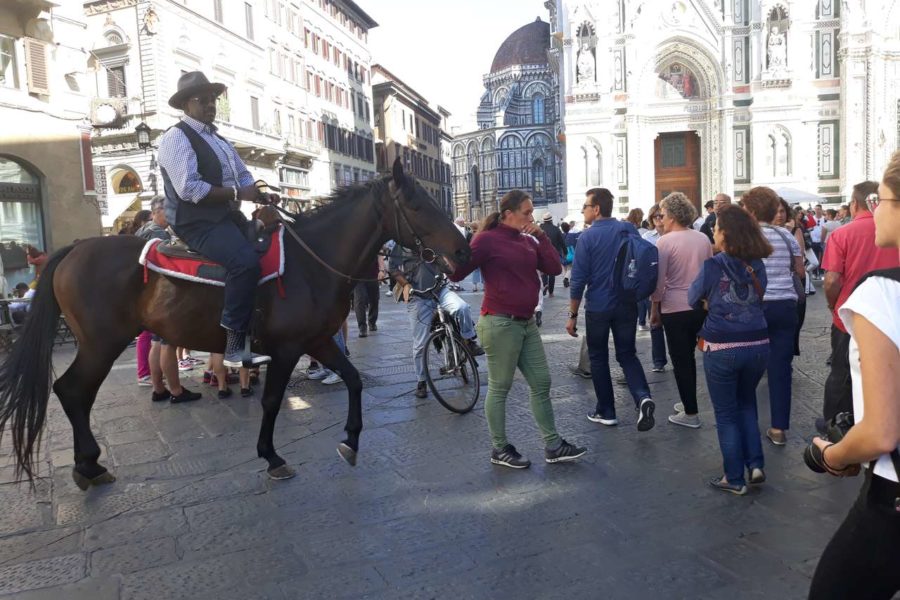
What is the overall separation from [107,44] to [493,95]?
2465 inches

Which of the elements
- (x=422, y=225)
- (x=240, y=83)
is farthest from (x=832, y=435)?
(x=240, y=83)

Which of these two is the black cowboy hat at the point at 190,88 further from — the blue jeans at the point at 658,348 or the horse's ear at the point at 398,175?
the blue jeans at the point at 658,348

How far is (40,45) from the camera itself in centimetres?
1616

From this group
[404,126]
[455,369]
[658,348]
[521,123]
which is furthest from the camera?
[521,123]

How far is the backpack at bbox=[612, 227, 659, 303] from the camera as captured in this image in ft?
17.2

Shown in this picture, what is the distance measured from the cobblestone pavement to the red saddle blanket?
52.1 inches

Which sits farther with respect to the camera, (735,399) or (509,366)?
A: (509,366)

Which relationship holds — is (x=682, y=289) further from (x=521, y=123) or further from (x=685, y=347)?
(x=521, y=123)

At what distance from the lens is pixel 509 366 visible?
4582 mm

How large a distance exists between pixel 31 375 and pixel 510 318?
3.08 meters

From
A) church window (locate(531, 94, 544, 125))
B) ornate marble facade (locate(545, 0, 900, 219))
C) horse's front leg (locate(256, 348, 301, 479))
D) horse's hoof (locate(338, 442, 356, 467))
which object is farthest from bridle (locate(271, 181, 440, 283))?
church window (locate(531, 94, 544, 125))

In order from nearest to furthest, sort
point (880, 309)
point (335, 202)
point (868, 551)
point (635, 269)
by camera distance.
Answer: point (880, 309), point (868, 551), point (335, 202), point (635, 269)

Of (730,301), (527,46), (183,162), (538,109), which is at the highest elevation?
(527,46)

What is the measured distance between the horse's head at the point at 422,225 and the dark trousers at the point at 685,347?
202cm
